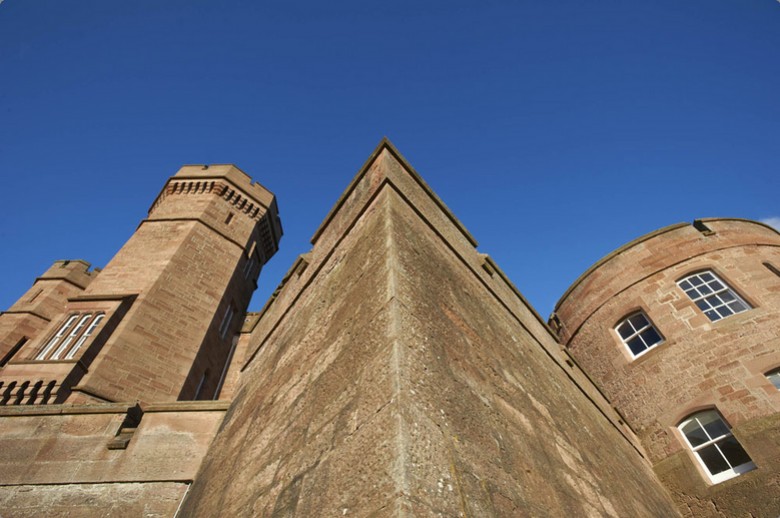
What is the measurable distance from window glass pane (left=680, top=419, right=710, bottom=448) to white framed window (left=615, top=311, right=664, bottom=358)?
159 cm

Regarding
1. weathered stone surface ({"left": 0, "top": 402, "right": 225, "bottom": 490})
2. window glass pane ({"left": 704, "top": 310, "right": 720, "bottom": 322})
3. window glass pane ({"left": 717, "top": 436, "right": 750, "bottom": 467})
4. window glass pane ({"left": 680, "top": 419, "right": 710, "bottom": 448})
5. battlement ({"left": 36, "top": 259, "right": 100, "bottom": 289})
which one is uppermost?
battlement ({"left": 36, "top": 259, "right": 100, "bottom": 289})

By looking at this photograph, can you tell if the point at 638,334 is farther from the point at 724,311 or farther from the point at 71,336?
the point at 71,336

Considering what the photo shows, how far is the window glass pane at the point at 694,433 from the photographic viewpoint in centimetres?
746

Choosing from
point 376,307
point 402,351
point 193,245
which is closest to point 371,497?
point 402,351

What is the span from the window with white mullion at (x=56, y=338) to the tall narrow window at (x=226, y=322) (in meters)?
3.41

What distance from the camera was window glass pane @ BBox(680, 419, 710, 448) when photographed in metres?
7.46

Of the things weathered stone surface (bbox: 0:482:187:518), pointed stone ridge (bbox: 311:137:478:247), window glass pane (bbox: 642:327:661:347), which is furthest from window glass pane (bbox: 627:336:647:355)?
weathered stone surface (bbox: 0:482:187:518)

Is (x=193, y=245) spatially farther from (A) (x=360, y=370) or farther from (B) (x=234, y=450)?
(A) (x=360, y=370)

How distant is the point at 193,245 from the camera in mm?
11820

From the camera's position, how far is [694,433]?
7.57 m

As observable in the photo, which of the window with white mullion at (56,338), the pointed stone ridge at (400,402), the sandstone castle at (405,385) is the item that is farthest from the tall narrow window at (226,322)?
the pointed stone ridge at (400,402)

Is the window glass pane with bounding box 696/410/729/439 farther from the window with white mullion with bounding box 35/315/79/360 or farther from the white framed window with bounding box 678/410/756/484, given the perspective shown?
the window with white mullion with bounding box 35/315/79/360

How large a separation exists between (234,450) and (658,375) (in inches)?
321

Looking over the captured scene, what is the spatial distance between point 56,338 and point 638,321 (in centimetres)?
1233
